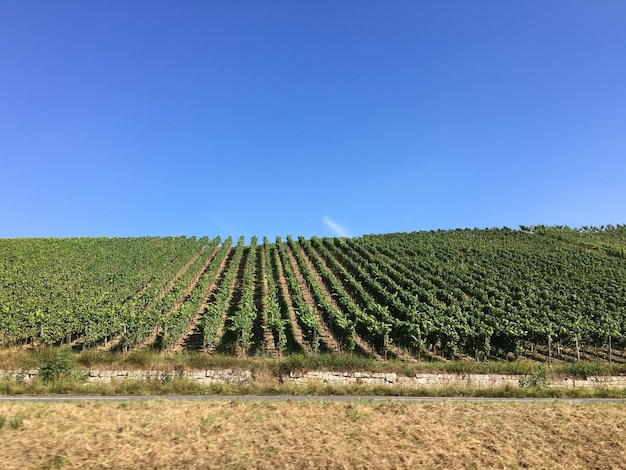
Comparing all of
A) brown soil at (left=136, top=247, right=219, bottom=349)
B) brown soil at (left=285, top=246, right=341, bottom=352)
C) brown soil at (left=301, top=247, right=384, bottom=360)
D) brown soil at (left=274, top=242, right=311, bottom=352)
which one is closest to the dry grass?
brown soil at (left=301, top=247, right=384, bottom=360)

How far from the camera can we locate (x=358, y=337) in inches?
1428

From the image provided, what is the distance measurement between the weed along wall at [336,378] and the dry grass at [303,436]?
6.19 metres

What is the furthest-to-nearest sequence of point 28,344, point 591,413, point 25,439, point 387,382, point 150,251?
point 150,251, point 28,344, point 387,382, point 591,413, point 25,439

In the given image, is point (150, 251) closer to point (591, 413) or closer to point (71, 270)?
point (71, 270)

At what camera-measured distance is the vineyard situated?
32594 mm

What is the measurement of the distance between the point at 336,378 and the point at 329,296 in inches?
1060

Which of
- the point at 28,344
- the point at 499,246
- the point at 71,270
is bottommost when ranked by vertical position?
the point at 28,344

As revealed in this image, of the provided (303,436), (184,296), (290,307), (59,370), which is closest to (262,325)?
(290,307)

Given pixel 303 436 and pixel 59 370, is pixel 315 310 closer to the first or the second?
pixel 59 370

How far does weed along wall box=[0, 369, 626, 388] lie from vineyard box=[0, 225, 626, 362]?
33.7 feet

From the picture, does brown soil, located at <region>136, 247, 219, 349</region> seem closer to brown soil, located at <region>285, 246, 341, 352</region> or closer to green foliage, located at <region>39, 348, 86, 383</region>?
brown soil, located at <region>285, 246, 341, 352</region>

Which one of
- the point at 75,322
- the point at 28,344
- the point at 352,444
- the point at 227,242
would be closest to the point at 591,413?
the point at 352,444

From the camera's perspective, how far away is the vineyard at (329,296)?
3259cm

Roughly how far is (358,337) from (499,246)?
4754 centimetres
